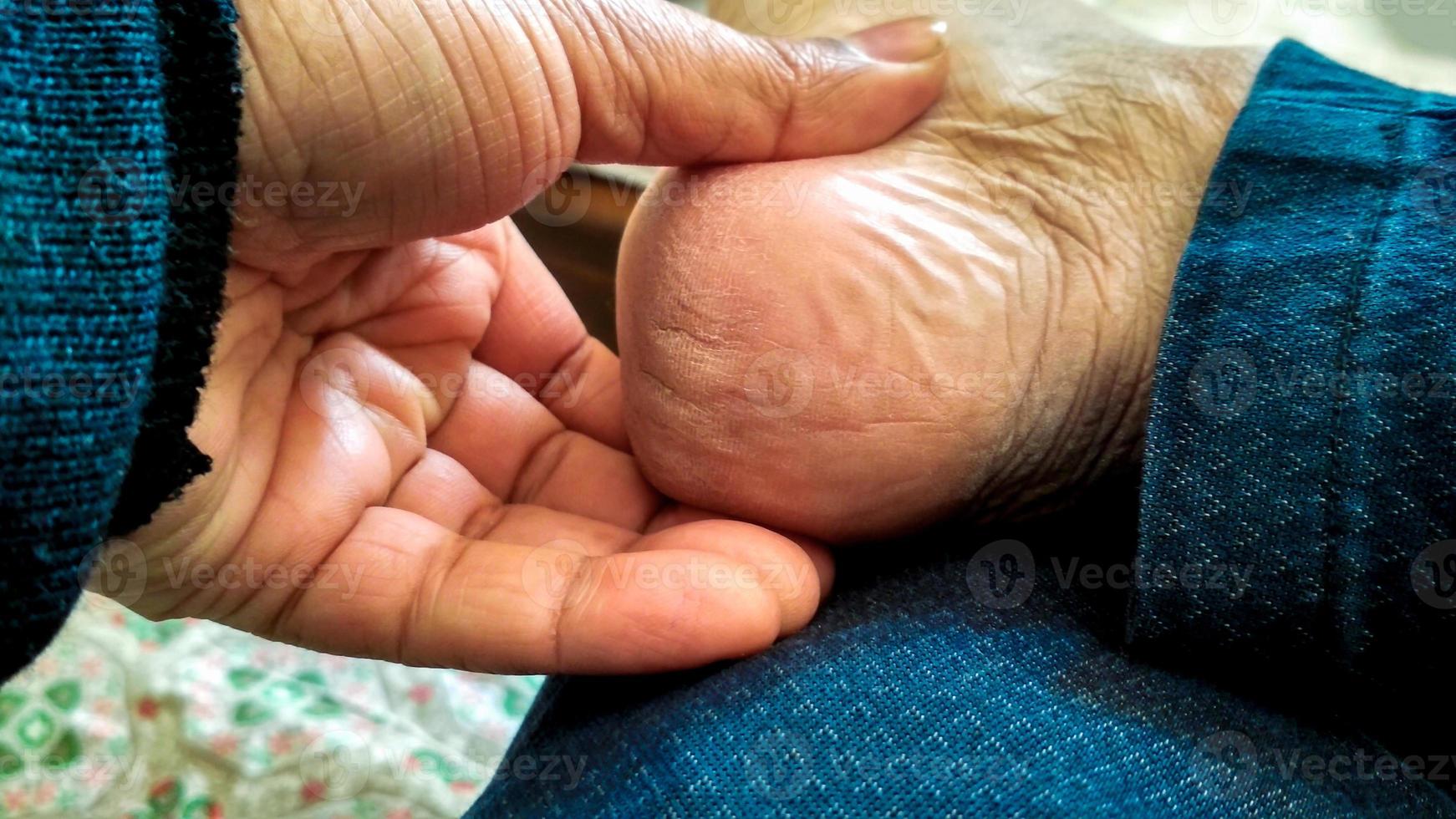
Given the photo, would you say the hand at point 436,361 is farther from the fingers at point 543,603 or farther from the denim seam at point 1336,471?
the denim seam at point 1336,471

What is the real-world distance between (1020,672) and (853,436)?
5.8 inches

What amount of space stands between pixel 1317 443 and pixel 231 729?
2.79ft

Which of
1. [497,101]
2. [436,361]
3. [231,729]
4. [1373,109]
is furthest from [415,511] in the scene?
[1373,109]

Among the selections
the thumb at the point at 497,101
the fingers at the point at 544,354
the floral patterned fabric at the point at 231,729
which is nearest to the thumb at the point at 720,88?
the thumb at the point at 497,101

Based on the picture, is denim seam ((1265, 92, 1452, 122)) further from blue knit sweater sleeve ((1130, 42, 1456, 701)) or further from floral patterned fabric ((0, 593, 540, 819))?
floral patterned fabric ((0, 593, 540, 819))

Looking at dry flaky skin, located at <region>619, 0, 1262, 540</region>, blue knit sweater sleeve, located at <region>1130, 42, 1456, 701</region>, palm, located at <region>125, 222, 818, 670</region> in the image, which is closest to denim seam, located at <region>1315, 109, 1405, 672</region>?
blue knit sweater sleeve, located at <region>1130, 42, 1456, 701</region>

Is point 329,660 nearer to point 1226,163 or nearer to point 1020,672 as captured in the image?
point 1020,672

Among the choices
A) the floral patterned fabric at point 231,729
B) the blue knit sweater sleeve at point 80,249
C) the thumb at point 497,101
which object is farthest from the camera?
the floral patterned fabric at point 231,729

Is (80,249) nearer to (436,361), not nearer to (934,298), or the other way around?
(436,361)

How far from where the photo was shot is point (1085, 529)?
628 millimetres

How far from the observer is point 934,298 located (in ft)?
1.86

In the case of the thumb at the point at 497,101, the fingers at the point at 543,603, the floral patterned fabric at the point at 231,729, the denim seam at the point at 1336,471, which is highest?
the thumb at the point at 497,101

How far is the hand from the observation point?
50 centimetres

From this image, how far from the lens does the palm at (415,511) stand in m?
0.52
